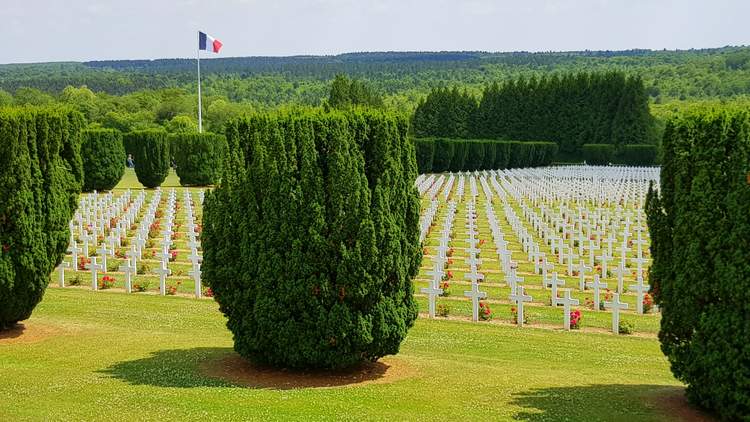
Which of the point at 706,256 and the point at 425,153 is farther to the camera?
the point at 425,153

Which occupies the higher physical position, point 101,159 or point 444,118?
point 444,118

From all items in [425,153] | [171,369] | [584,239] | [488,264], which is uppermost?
[171,369]

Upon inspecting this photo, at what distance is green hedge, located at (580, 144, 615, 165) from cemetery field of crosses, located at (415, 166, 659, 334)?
38.2 m

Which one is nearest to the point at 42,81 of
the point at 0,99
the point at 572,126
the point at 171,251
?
the point at 0,99

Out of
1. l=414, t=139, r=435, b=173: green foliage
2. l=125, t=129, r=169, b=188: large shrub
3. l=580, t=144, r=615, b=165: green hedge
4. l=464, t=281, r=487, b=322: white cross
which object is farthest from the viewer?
l=580, t=144, r=615, b=165: green hedge

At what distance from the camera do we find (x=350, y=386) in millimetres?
8680

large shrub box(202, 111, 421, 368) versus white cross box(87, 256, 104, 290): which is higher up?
large shrub box(202, 111, 421, 368)

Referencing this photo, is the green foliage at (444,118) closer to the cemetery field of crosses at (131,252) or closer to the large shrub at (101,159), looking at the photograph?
the large shrub at (101,159)

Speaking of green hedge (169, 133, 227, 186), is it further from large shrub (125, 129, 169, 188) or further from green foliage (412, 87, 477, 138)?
green foliage (412, 87, 477, 138)

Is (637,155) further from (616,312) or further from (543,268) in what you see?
(616,312)

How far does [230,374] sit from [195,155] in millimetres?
33325

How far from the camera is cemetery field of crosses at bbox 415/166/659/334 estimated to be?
44.9 feet

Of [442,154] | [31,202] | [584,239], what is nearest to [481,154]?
[442,154]

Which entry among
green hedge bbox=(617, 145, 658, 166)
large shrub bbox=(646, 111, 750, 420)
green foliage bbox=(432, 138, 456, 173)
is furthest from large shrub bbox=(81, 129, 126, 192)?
green hedge bbox=(617, 145, 658, 166)
